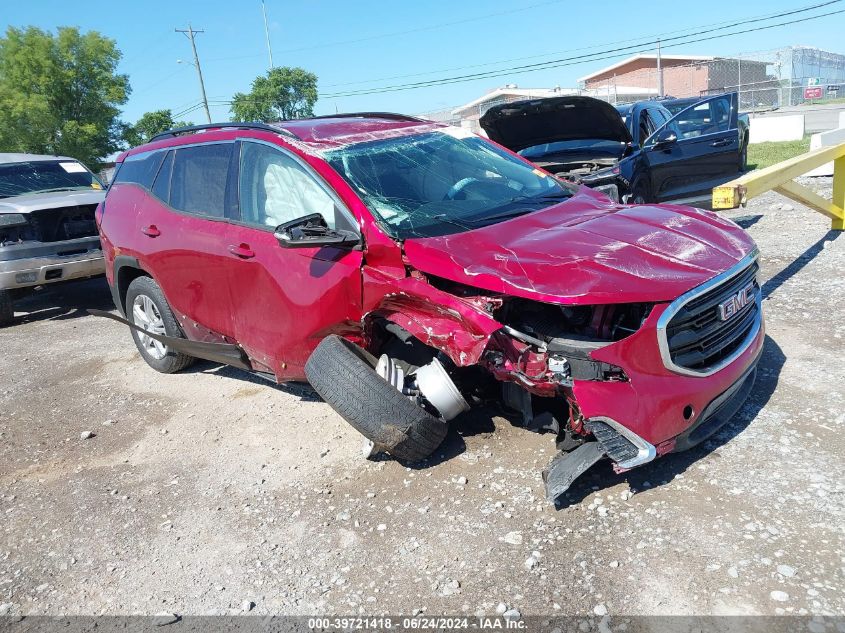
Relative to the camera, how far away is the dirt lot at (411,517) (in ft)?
8.67

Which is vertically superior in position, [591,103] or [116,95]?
[116,95]

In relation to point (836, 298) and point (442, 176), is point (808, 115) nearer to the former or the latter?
point (836, 298)

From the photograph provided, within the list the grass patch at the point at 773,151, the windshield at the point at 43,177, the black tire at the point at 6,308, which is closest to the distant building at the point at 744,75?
the grass patch at the point at 773,151

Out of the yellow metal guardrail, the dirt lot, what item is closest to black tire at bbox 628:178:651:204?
the yellow metal guardrail

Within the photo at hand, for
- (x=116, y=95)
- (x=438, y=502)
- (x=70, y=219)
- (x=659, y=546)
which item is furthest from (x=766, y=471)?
(x=116, y=95)

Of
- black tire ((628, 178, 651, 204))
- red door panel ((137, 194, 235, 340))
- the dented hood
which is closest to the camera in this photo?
the dented hood

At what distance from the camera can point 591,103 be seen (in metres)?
7.36

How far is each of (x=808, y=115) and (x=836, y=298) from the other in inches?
1090

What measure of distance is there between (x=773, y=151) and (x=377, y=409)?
16923 millimetres

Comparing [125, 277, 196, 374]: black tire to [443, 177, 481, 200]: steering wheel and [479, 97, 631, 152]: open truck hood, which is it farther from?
[479, 97, 631, 152]: open truck hood

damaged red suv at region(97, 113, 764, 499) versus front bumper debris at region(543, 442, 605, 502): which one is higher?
damaged red suv at region(97, 113, 764, 499)

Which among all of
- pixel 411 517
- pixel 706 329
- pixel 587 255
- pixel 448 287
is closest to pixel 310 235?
pixel 448 287

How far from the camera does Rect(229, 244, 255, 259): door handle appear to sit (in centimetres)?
407

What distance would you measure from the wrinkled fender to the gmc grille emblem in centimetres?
111
